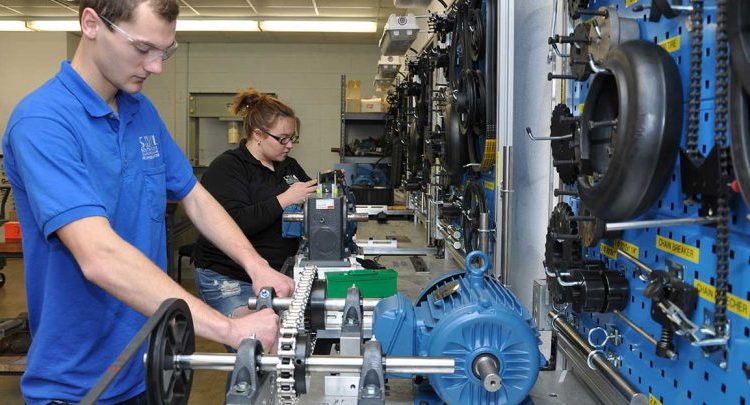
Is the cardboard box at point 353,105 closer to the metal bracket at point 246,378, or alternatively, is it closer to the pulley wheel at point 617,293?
the pulley wheel at point 617,293

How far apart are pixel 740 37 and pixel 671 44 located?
11.5 inches

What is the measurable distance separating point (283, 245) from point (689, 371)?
7.09ft

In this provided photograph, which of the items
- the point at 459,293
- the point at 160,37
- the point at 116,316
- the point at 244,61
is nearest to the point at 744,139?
the point at 459,293

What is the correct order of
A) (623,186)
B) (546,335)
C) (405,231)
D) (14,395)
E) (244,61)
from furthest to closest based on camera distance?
(244,61) < (405,231) < (14,395) < (546,335) < (623,186)

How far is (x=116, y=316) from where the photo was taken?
147cm

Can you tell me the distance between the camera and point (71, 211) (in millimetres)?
1237

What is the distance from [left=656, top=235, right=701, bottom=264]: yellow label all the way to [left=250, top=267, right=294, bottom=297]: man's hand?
100 cm

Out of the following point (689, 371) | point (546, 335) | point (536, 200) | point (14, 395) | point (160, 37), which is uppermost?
point (160, 37)

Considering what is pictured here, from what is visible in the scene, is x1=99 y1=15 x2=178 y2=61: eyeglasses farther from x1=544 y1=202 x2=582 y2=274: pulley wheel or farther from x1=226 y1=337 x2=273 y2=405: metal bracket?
x1=544 y1=202 x2=582 y2=274: pulley wheel

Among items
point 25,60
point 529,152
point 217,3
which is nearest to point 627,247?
point 529,152

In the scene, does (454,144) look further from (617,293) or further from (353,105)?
(353,105)

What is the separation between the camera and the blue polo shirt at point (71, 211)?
4.17 ft

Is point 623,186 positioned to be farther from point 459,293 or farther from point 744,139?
point 459,293

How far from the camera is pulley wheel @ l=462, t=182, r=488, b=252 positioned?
99.4 inches
